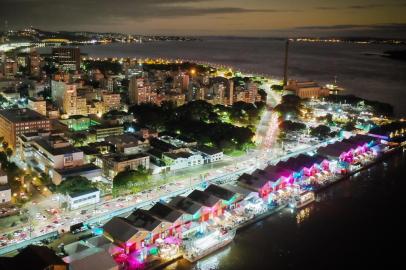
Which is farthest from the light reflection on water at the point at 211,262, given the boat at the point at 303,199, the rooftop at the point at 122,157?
the rooftop at the point at 122,157

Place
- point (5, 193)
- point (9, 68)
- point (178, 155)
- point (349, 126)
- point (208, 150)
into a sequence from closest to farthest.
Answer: point (5, 193)
point (178, 155)
point (208, 150)
point (349, 126)
point (9, 68)

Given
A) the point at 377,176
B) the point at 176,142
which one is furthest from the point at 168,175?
the point at 377,176

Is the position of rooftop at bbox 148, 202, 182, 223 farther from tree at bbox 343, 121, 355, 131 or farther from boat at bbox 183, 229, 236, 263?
tree at bbox 343, 121, 355, 131

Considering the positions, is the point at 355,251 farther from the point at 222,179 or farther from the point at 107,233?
the point at 107,233

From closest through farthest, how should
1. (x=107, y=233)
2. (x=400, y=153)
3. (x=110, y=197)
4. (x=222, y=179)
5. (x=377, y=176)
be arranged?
(x=107, y=233) < (x=110, y=197) < (x=222, y=179) < (x=377, y=176) < (x=400, y=153)

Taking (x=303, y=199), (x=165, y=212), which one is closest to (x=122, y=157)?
(x=165, y=212)

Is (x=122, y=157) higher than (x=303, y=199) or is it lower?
higher

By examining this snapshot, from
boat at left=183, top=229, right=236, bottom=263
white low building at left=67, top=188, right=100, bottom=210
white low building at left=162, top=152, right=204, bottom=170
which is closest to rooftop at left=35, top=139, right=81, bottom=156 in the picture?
white low building at left=67, top=188, right=100, bottom=210

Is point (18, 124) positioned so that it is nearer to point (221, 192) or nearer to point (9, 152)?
point (9, 152)
